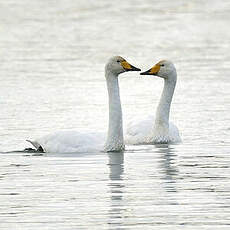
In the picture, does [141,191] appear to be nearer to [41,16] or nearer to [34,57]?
[34,57]

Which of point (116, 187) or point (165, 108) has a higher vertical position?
point (165, 108)

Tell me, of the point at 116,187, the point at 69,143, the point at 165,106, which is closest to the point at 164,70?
the point at 165,106

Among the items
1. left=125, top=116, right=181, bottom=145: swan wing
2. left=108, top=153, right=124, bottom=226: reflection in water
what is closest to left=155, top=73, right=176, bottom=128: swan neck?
left=125, top=116, right=181, bottom=145: swan wing

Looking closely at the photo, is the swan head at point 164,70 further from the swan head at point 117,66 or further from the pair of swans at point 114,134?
the swan head at point 117,66

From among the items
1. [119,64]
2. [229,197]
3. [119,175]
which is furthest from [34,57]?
[229,197]

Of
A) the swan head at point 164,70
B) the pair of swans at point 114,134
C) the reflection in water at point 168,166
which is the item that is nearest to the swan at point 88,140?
the pair of swans at point 114,134

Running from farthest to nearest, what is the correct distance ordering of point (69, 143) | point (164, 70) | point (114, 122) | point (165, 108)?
point (164, 70)
point (165, 108)
point (114, 122)
point (69, 143)

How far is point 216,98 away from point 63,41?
10566 millimetres

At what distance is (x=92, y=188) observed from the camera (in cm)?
1284

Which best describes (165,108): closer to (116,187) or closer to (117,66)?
(117,66)

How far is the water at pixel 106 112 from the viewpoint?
11562 millimetres

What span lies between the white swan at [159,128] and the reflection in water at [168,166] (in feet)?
0.80

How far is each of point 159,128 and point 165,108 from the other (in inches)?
26.4

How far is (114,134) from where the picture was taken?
16188 millimetres
